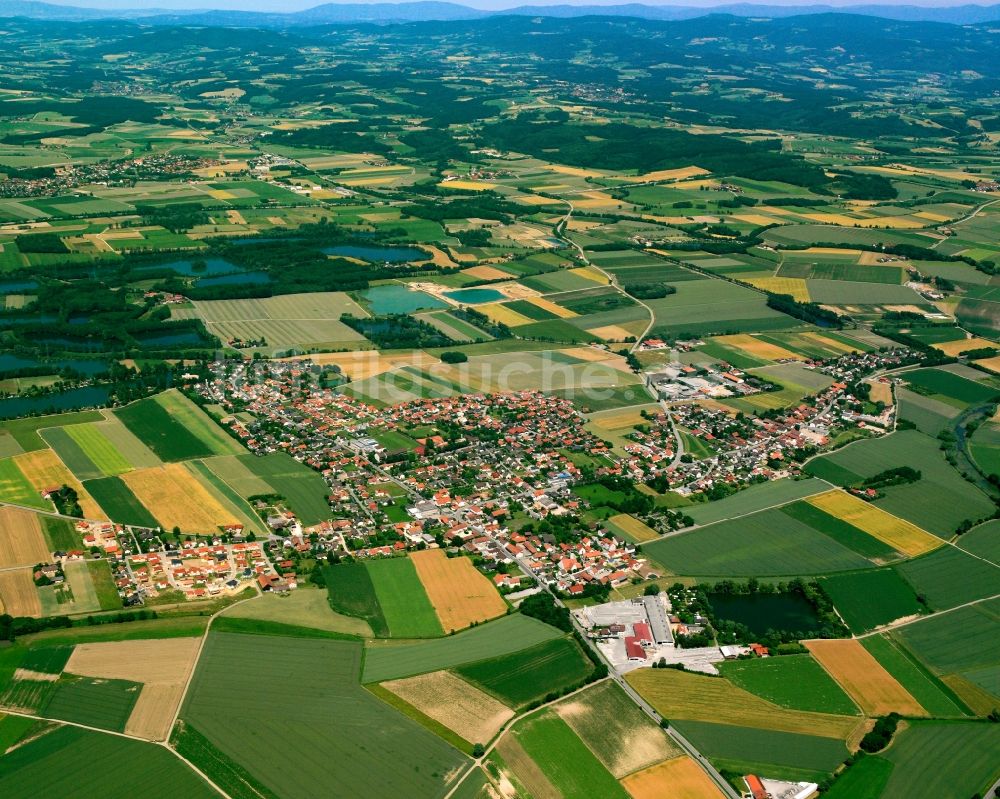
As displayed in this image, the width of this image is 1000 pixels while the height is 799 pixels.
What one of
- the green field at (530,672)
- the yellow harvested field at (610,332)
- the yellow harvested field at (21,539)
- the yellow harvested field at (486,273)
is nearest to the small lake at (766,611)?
the green field at (530,672)

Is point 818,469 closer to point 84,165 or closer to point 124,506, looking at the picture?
point 124,506

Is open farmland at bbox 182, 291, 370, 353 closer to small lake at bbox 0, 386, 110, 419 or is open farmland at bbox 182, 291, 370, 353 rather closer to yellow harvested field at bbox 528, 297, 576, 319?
small lake at bbox 0, 386, 110, 419

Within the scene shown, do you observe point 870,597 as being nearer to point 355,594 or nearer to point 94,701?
point 355,594

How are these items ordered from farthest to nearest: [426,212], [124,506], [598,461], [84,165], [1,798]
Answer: [84,165] → [426,212] → [598,461] → [124,506] → [1,798]

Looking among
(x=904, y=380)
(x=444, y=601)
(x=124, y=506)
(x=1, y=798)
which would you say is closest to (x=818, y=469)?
(x=904, y=380)

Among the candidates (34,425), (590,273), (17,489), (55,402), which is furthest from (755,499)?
(590,273)

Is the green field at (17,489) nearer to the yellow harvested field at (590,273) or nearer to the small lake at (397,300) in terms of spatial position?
the small lake at (397,300)
